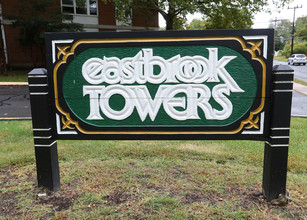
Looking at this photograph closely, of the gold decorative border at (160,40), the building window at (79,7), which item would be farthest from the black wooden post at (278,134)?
the building window at (79,7)

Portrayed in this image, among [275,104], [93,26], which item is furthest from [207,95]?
[93,26]

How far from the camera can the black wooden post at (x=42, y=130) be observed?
2.71 m

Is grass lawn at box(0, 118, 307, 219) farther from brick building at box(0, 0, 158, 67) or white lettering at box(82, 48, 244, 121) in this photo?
brick building at box(0, 0, 158, 67)

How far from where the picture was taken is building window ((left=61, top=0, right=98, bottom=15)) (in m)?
22.2

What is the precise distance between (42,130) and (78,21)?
2231 cm

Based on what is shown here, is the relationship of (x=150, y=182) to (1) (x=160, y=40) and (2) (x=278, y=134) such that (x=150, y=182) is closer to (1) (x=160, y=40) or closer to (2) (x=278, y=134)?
(2) (x=278, y=134)

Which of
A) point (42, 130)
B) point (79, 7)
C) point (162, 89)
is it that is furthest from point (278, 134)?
point (79, 7)

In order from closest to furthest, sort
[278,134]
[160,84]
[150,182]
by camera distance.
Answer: [278,134] < [160,84] < [150,182]

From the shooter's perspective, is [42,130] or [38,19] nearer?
[42,130]

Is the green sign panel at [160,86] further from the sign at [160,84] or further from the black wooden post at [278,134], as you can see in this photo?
the black wooden post at [278,134]

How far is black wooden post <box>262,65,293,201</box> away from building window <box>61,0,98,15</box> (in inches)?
857

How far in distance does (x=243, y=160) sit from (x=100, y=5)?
2317 centimetres

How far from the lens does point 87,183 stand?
3.13 m

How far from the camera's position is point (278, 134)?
2.62 m
